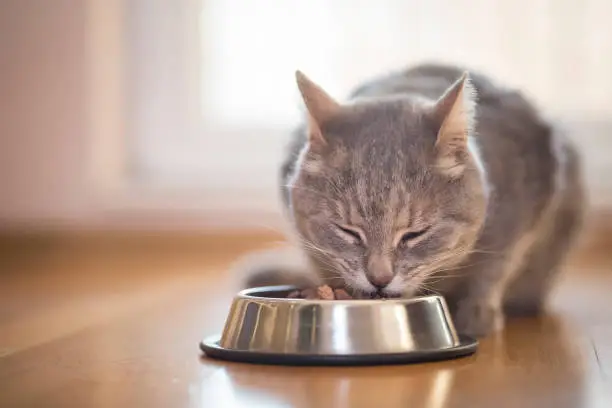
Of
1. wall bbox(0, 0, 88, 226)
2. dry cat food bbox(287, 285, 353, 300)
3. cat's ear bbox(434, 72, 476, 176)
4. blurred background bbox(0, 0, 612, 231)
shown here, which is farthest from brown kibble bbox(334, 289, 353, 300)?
wall bbox(0, 0, 88, 226)

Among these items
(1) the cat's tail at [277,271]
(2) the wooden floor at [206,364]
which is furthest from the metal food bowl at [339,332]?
(1) the cat's tail at [277,271]

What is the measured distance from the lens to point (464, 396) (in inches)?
37.7

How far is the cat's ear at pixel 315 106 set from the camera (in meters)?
1.40

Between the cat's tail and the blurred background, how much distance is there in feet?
3.49

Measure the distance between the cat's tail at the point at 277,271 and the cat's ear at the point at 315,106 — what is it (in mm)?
247

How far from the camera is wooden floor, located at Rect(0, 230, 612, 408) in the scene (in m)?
0.96

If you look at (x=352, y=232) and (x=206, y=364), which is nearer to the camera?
(x=206, y=364)

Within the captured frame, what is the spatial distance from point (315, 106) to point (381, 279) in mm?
296

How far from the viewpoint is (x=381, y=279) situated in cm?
127

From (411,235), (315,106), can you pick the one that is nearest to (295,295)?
(411,235)

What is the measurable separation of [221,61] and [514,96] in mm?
1416

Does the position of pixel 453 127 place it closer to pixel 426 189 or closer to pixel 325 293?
pixel 426 189

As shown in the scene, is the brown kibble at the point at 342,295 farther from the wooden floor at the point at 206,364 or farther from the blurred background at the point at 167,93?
the blurred background at the point at 167,93

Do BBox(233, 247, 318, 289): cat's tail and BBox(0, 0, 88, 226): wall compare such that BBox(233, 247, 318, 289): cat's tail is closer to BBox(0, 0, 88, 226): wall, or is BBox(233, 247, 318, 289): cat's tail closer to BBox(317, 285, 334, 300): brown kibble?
BBox(317, 285, 334, 300): brown kibble
